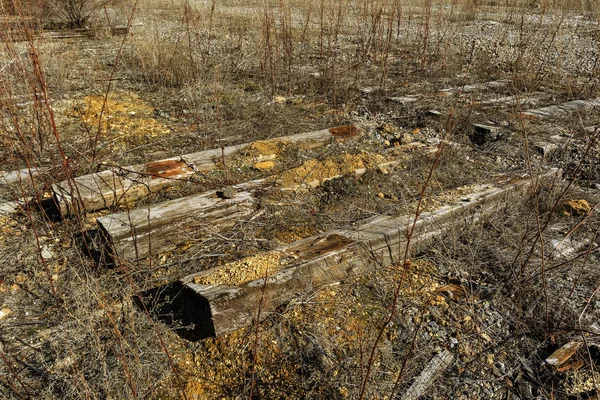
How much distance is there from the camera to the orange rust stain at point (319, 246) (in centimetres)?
257

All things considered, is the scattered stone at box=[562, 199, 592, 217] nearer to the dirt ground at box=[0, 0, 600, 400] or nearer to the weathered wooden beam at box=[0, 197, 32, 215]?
the dirt ground at box=[0, 0, 600, 400]

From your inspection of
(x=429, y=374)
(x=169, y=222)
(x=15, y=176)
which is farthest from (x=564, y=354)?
(x=15, y=176)

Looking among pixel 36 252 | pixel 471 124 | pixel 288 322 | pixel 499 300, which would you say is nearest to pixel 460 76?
pixel 471 124

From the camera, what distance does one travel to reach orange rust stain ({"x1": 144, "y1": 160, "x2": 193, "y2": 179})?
370 centimetres

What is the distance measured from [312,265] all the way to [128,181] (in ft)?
6.23

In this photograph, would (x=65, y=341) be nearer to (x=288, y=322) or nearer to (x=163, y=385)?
(x=163, y=385)

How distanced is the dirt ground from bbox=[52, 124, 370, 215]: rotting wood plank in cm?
10

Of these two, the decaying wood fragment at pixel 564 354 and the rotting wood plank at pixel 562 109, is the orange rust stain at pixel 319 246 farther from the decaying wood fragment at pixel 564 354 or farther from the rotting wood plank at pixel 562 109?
the rotting wood plank at pixel 562 109

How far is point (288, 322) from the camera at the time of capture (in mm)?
2389

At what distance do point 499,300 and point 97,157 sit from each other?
3677mm

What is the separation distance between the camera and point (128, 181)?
11.6ft

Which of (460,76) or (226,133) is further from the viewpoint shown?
(460,76)

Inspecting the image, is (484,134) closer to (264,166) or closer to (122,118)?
(264,166)

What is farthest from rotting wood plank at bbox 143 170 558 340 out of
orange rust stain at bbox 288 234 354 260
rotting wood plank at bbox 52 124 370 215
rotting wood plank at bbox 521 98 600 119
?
rotting wood plank at bbox 521 98 600 119
